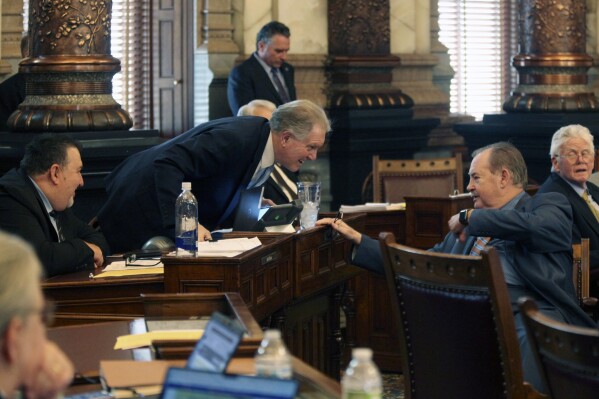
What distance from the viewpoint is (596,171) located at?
721 centimetres

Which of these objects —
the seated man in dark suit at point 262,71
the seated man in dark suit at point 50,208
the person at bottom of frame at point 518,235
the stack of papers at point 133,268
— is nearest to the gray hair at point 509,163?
the person at bottom of frame at point 518,235

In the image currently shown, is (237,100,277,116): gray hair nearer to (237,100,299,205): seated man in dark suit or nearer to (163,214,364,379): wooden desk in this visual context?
(237,100,299,205): seated man in dark suit

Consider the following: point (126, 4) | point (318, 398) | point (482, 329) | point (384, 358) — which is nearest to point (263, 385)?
point (318, 398)

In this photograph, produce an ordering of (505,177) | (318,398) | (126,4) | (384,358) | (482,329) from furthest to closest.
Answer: (126,4) < (384,358) < (505,177) < (482,329) < (318,398)

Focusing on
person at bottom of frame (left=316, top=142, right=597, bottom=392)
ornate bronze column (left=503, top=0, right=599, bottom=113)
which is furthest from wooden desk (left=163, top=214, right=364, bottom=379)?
ornate bronze column (left=503, top=0, right=599, bottom=113)

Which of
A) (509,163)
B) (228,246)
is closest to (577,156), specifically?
(509,163)

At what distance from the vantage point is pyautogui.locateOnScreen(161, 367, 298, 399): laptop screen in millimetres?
1939

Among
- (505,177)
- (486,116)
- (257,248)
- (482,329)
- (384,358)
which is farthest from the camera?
(486,116)

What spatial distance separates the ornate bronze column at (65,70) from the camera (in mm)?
6531

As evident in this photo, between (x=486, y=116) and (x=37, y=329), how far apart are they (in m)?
8.07

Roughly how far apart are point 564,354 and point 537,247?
1.72m

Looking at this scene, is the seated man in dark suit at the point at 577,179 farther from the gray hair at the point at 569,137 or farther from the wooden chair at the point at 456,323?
the wooden chair at the point at 456,323

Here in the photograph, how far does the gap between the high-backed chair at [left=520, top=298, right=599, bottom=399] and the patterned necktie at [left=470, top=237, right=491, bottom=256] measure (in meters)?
1.80

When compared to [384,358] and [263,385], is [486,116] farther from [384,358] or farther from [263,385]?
[263,385]
